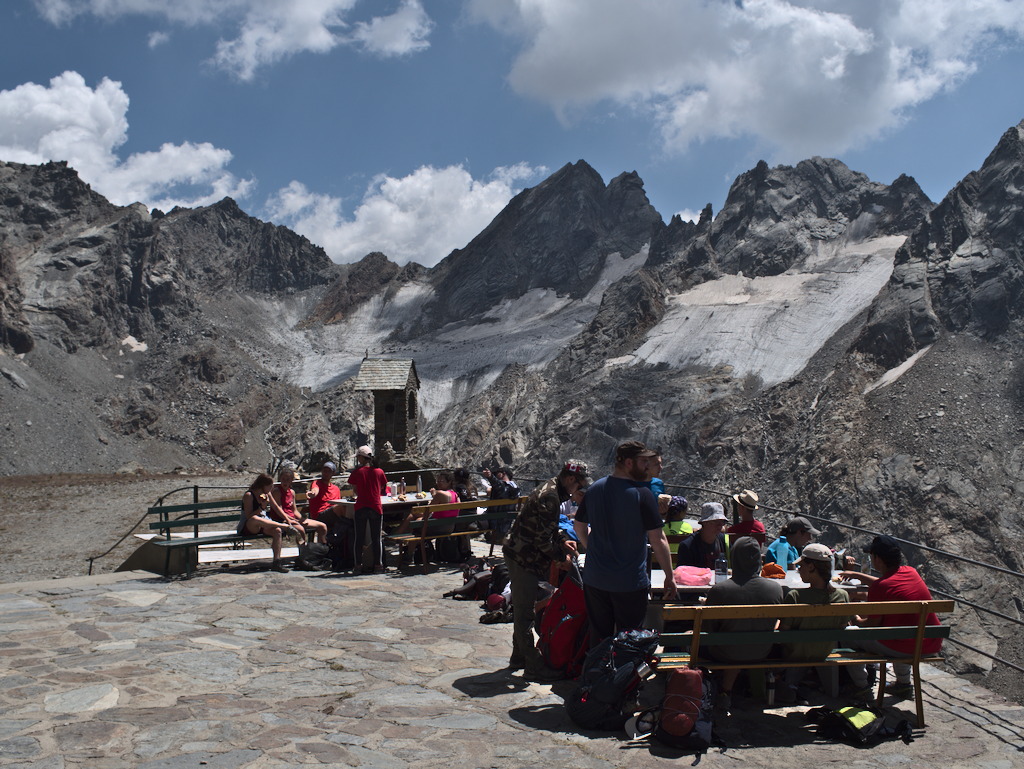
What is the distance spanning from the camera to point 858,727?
17.0ft

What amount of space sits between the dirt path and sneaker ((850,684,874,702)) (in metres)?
10.4

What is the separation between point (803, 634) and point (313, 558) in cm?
704

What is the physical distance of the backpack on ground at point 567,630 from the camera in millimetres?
6367

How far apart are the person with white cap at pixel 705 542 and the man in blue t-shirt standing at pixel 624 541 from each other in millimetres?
1965

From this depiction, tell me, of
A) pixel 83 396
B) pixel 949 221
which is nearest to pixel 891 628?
pixel 949 221

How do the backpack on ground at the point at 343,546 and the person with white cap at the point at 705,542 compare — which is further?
the backpack on ground at the point at 343,546

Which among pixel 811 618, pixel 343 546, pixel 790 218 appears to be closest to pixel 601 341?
pixel 790 218

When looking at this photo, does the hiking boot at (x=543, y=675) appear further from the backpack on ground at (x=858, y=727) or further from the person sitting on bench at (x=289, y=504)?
the person sitting on bench at (x=289, y=504)

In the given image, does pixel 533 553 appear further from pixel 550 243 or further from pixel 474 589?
pixel 550 243

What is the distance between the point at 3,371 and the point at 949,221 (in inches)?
2657

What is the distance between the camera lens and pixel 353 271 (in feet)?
372

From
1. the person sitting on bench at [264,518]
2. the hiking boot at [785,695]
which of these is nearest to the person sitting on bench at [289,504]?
the person sitting on bench at [264,518]

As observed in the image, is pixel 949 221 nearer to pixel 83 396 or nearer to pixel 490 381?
pixel 490 381

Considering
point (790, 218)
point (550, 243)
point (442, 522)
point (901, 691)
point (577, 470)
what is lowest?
point (901, 691)
